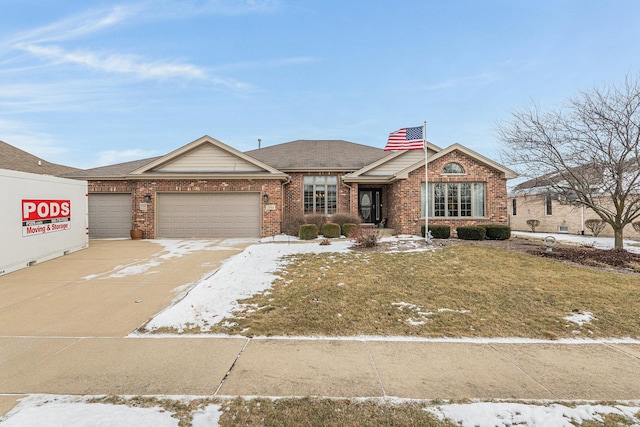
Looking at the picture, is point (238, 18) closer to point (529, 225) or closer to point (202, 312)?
point (202, 312)

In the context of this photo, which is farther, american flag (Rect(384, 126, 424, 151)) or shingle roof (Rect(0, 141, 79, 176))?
shingle roof (Rect(0, 141, 79, 176))

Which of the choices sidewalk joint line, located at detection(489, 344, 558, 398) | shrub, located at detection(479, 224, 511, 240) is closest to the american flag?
shrub, located at detection(479, 224, 511, 240)

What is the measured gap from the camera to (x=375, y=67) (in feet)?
60.6

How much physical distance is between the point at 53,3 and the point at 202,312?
14.4m

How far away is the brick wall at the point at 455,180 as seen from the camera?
582 inches

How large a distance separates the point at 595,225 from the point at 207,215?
22705 millimetres

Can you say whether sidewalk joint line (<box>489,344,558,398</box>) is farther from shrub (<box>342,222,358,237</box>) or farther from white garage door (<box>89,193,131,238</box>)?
white garage door (<box>89,193,131,238</box>)

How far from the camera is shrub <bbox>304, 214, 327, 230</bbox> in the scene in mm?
14664

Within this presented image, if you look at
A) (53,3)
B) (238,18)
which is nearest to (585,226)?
(238,18)

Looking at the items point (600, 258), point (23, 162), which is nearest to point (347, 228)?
point (600, 258)

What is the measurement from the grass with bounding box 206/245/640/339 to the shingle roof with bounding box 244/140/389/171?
9.19 meters

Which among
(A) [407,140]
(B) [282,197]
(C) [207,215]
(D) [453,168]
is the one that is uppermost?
(A) [407,140]

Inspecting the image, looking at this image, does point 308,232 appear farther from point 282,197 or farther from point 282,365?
point 282,365

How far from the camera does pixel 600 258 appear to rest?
915 centimetres
